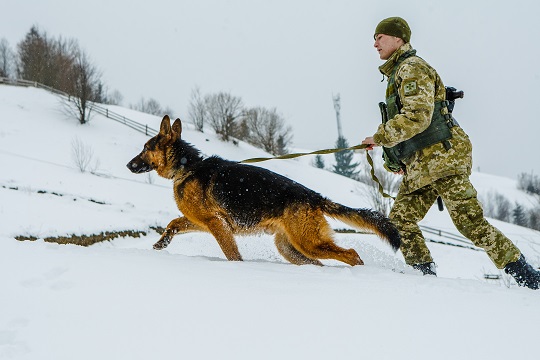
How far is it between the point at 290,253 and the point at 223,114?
41.1 meters

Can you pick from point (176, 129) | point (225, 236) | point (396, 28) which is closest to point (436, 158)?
point (396, 28)

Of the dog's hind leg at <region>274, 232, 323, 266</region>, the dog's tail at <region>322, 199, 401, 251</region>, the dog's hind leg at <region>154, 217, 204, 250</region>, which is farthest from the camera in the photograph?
the dog's hind leg at <region>154, 217, 204, 250</region>

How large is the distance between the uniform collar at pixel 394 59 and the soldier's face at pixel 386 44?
60 millimetres

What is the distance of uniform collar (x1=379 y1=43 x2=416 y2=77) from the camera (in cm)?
371

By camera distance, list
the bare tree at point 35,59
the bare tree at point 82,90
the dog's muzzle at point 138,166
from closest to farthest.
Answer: the dog's muzzle at point 138,166
the bare tree at point 82,90
the bare tree at point 35,59

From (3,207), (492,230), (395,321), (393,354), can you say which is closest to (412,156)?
(492,230)

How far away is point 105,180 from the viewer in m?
22.6

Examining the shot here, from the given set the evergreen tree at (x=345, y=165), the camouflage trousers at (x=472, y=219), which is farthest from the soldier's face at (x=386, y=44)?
the evergreen tree at (x=345, y=165)

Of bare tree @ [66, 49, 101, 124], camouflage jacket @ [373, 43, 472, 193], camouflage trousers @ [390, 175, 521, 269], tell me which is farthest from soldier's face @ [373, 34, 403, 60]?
bare tree @ [66, 49, 101, 124]

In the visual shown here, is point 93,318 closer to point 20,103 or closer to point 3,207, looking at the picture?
point 3,207

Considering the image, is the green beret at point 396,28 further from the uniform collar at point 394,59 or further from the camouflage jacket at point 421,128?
the camouflage jacket at point 421,128

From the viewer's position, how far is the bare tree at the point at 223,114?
4306 cm

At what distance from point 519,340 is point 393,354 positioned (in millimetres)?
633

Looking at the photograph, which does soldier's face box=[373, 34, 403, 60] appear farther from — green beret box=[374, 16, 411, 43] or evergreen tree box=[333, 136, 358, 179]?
evergreen tree box=[333, 136, 358, 179]
